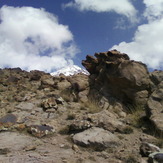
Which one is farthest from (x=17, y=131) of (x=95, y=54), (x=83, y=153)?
(x=95, y=54)

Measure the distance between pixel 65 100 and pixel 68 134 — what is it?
17.3 feet

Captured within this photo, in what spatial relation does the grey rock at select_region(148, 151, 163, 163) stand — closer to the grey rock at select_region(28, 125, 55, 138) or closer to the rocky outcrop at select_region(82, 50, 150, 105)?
the grey rock at select_region(28, 125, 55, 138)

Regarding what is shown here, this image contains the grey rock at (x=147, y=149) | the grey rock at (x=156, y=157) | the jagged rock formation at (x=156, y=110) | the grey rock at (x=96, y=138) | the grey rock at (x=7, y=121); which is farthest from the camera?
the grey rock at (x=7, y=121)

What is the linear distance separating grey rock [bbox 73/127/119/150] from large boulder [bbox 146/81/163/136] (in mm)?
1600

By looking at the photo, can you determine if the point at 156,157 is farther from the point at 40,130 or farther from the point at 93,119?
the point at 40,130

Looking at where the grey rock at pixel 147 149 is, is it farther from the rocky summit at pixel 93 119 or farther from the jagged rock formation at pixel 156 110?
the jagged rock formation at pixel 156 110

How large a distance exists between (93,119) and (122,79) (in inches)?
170

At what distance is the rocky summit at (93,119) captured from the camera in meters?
6.42

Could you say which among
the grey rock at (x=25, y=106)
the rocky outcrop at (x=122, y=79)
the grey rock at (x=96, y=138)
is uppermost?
the rocky outcrop at (x=122, y=79)

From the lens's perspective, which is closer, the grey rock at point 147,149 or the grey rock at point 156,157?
the grey rock at point 156,157

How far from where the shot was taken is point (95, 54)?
15664 mm

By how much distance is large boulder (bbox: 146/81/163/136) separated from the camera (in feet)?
25.6

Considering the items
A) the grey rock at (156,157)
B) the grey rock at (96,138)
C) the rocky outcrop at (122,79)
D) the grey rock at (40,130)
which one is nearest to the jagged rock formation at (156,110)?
the grey rock at (96,138)

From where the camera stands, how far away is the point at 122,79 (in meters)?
12.1
